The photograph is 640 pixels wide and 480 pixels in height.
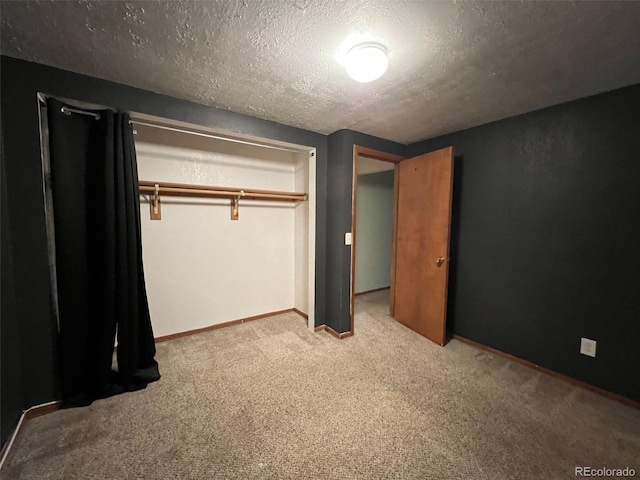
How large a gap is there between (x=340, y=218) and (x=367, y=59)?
1.51 metres

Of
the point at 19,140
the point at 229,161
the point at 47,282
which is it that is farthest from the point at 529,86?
the point at 47,282

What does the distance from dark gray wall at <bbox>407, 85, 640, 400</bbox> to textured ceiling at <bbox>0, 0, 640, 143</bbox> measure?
0.35 m

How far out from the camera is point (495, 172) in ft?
7.89

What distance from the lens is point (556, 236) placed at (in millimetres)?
2053

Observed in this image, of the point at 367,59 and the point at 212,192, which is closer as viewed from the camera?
the point at 367,59

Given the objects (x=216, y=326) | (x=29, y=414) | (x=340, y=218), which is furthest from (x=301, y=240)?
(x=29, y=414)

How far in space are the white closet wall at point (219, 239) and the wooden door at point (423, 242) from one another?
46.3 inches

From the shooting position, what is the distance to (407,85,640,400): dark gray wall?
1.77m

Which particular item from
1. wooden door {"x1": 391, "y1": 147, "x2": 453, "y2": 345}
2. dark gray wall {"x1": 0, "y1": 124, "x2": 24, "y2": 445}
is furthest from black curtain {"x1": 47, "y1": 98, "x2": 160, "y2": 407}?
wooden door {"x1": 391, "y1": 147, "x2": 453, "y2": 345}

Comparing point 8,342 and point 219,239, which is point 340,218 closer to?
point 219,239

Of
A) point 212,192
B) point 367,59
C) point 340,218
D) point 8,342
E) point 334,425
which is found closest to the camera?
point 367,59

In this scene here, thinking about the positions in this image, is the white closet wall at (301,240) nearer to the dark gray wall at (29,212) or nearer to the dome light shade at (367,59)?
the dome light shade at (367,59)

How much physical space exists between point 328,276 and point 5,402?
239cm

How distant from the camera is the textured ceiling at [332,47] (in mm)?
1111
